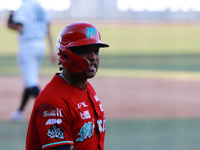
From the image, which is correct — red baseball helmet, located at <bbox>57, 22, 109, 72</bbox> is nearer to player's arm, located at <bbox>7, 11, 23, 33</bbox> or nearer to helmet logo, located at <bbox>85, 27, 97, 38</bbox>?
helmet logo, located at <bbox>85, 27, 97, 38</bbox>

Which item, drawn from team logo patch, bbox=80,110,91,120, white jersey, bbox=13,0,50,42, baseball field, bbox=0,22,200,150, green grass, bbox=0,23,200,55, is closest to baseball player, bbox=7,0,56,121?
white jersey, bbox=13,0,50,42

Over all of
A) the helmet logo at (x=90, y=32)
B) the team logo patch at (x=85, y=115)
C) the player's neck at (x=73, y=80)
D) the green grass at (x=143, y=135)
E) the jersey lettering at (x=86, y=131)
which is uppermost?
the helmet logo at (x=90, y=32)

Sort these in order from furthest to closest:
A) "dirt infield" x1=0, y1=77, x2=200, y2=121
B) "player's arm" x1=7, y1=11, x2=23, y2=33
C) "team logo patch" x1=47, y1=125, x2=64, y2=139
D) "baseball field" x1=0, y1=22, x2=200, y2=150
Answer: "dirt infield" x1=0, y1=77, x2=200, y2=121
"player's arm" x1=7, y1=11, x2=23, y2=33
"baseball field" x1=0, y1=22, x2=200, y2=150
"team logo patch" x1=47, y1=125, x2=64, y2=139

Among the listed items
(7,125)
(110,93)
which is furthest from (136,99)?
(7,125)

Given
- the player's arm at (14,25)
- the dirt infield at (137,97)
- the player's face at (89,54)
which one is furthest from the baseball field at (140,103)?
the player's face at (89,54)

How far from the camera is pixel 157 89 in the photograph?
471 inches

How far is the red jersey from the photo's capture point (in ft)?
7.72

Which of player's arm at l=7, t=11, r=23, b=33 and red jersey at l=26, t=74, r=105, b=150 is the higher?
player's arm at l=7, t=11, r=23, b=33

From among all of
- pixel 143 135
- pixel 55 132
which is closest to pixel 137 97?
pixel 143 135

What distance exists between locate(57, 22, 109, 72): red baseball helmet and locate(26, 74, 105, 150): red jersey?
0.12 m

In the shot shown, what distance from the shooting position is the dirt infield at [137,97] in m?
8.59

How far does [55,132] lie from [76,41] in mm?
536

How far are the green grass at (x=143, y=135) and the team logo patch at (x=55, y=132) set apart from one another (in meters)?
3.46

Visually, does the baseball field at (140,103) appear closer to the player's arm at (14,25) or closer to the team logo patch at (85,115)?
the player's arm at (14,25)
